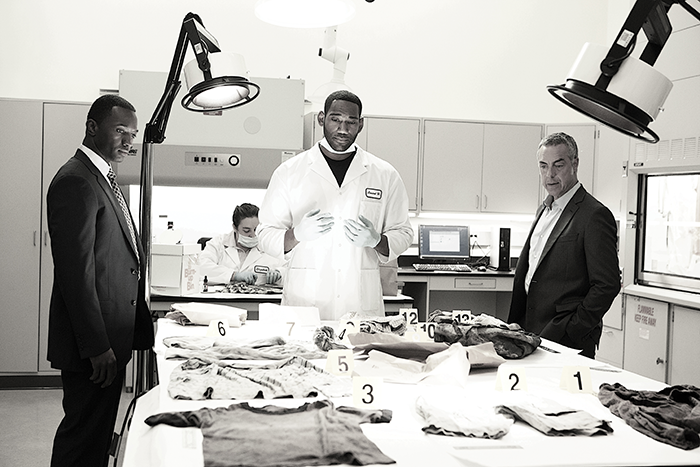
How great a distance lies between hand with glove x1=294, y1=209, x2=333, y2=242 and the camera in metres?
3.10

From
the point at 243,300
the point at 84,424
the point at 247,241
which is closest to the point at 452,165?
the point at 247,241

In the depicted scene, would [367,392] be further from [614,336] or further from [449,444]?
[614,336]

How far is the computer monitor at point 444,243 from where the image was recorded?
6469mm

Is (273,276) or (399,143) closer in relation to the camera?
(273,276)

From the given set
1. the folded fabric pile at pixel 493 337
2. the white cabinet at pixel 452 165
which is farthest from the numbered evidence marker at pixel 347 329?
the white cabinet at pixel 452 165

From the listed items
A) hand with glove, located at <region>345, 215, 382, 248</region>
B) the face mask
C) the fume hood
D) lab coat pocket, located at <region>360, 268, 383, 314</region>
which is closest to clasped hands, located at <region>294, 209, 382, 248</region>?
hand with glove, located at <region>345, 215, 382, 248</region>

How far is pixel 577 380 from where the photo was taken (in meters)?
1.85

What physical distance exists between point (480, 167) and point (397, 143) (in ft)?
2.69

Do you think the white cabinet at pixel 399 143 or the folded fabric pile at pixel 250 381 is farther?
the white cabinet at pixel 399 143

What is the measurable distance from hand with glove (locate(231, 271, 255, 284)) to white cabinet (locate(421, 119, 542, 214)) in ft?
6.96

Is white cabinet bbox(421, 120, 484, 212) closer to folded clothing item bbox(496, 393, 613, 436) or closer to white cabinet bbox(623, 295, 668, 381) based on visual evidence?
white cabinet bbox(623, 295, 668, 381)

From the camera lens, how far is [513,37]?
699cm

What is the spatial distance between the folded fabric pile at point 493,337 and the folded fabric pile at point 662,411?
0.46 m

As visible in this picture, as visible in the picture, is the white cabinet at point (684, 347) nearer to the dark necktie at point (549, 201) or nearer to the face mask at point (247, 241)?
the dark necktie at point (549, 201)
